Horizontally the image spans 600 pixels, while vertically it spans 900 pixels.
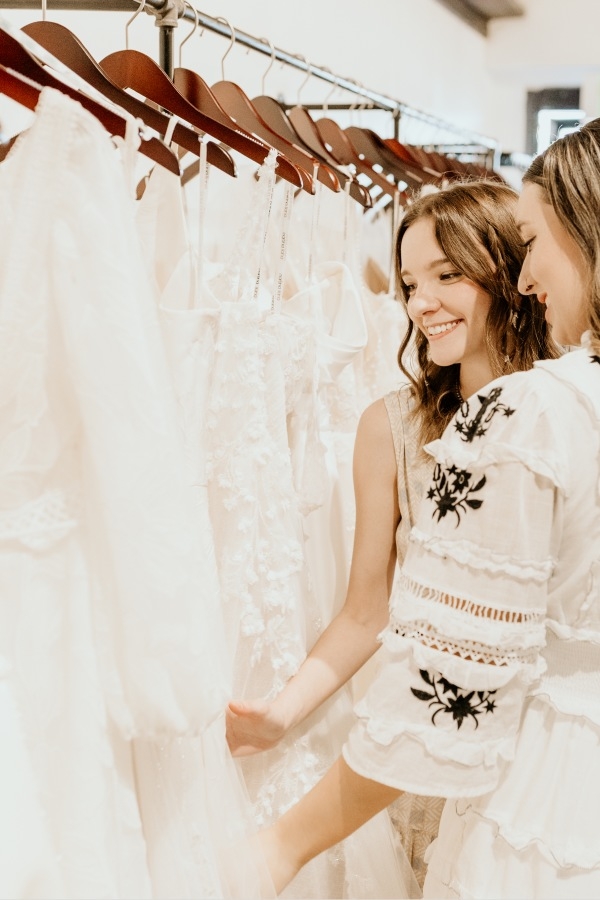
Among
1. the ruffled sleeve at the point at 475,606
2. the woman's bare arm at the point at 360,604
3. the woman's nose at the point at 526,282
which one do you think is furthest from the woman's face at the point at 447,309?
the ruffled sleeve at the point at 475,606

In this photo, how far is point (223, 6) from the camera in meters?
2.19

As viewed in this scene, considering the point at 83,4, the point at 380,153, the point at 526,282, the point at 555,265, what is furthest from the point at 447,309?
the point at 380,153

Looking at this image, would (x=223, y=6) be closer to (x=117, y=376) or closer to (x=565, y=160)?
(x=565, y=160)

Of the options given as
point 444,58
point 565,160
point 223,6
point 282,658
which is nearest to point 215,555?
point 282,658

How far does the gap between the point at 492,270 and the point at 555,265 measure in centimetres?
40

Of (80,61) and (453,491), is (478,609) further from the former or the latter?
(80,61)

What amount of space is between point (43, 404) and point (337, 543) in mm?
721

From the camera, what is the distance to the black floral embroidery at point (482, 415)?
81cm

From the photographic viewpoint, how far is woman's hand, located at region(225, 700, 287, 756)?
1061 mm

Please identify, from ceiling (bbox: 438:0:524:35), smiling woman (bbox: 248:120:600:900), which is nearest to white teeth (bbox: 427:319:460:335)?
smiling woman (bbox: 248:120:600:900)

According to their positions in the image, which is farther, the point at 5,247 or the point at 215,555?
the point at 215,555

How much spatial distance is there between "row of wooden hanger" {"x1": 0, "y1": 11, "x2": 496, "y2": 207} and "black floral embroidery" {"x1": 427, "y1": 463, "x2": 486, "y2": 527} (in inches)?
18.9

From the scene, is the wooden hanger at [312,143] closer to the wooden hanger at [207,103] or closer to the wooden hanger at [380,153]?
the wooden hanger at [380,153]

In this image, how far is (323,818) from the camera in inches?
34.9
